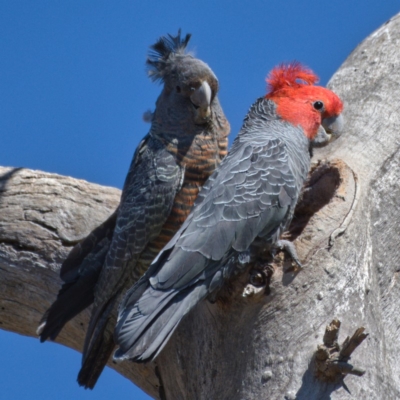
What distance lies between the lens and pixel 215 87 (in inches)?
269

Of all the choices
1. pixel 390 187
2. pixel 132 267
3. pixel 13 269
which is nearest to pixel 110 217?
pixel 132 267

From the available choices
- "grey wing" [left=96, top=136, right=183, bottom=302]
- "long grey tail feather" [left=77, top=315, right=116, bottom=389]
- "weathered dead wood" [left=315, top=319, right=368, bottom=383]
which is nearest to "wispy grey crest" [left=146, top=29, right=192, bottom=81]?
"grey wing" [left=96, top=136, right=183, bottom=302]

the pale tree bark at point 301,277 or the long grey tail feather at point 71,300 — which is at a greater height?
the pale tree bark at point 301,277

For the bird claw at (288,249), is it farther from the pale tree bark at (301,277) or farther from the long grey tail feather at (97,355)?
the long grey tail feather at (97,355)

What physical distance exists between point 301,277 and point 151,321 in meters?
1.21

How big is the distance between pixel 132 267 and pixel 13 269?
4.27 feet

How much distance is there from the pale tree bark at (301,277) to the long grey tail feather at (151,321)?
435 millimetres

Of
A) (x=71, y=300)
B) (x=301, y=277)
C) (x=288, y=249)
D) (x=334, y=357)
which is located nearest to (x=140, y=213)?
(x=71, y=300)

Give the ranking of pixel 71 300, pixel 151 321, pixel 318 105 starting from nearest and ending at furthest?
pixel 151 321, pixel 318 105, pixel 71 300

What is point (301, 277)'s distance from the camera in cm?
484

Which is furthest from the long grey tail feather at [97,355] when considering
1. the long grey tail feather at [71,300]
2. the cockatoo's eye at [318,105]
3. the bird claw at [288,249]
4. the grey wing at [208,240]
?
the cockatoo's eye at [318,105]

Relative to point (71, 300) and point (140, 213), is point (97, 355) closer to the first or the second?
point (71, 300)

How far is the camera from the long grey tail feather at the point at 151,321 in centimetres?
426

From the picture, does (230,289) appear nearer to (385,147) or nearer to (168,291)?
(168,291)
